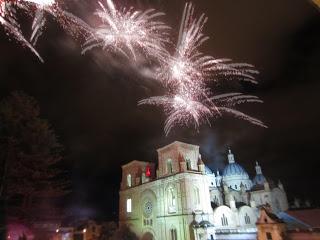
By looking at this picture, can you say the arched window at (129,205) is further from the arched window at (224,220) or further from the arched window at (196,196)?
the arched window at (224,220)

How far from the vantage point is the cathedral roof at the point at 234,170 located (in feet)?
240

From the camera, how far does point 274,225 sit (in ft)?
92.8

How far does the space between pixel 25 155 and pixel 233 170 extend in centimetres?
6510

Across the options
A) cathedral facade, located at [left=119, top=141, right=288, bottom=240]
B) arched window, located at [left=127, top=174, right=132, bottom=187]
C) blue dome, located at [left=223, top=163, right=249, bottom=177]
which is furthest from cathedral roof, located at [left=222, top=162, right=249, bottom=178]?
arched window, located at [left=127, top=174, right=132, bottom=187]

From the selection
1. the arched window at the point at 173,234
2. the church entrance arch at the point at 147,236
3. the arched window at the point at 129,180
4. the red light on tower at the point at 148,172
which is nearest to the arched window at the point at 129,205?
the arched window at the point at 129,180

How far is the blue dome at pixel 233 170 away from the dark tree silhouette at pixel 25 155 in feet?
202

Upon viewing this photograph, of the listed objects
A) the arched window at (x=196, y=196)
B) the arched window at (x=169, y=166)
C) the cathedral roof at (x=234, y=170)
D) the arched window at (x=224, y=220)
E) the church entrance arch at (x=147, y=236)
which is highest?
the cathedral roof at (x=234, y=170)

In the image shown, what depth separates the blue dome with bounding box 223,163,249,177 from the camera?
7338 centimetres

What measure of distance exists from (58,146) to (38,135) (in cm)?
191

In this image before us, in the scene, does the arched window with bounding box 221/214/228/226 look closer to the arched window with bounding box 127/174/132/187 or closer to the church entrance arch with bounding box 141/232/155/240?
the church entrance arch with bounding box 141/232/155/240

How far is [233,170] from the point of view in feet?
243

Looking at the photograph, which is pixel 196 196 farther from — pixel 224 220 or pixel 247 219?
pixel 247 219

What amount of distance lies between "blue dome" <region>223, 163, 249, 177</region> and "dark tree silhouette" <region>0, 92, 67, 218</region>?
202 ft

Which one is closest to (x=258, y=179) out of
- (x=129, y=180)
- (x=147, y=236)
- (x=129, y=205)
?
(x=129, y=180)
